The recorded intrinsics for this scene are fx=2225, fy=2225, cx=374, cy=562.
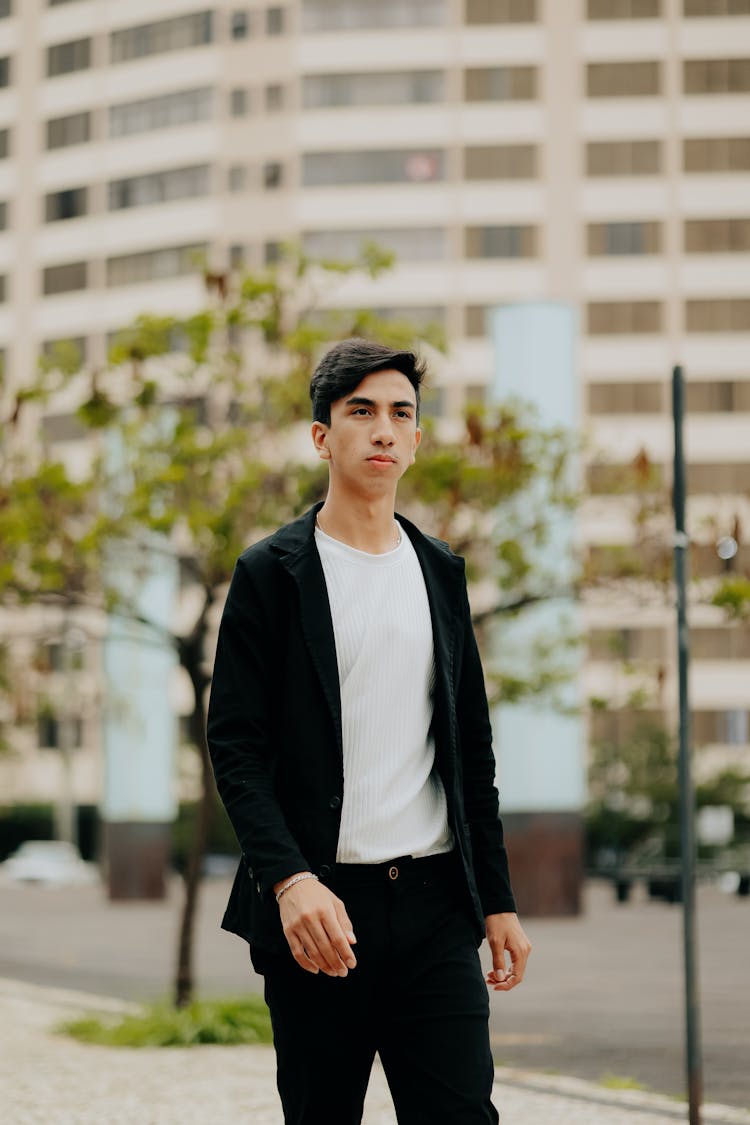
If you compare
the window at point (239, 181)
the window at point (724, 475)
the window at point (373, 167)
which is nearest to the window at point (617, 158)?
the window at point (373, 167)

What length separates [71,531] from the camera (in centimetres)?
1436

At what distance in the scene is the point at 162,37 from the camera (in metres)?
81.4

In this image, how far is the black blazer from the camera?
149 inches

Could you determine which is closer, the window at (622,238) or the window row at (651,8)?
the window at (622,238)

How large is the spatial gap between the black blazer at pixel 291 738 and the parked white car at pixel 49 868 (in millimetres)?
57272

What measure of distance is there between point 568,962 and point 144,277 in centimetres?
6086

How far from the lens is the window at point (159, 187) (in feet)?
261

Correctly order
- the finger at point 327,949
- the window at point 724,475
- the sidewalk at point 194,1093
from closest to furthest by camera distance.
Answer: the finger at point 327,949, the sidewalk at point 194,1093, the window at point 724,475

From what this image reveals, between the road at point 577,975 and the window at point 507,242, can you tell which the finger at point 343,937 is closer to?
the road at point 577,975

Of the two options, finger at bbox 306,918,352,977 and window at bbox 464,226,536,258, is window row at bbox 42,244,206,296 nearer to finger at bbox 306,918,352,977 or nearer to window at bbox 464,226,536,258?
window at bbox 464,226,536,258

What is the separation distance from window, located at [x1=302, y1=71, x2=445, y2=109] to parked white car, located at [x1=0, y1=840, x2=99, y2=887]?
29.1 metres

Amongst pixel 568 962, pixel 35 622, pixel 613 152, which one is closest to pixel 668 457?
pixel 613 152

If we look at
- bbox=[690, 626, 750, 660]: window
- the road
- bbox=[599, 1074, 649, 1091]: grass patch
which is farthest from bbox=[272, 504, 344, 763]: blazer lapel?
bbox=[690, 626, 750, 660]: window

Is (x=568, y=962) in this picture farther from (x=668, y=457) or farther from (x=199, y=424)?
(x=668, y=457)
